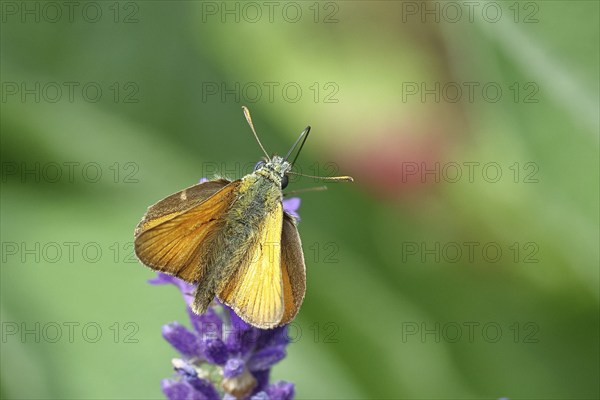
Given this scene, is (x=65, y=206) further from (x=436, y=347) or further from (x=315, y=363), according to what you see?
(x=436, y=347)

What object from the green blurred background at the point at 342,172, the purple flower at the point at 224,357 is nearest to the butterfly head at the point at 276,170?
the purple flower at the point at 224,357

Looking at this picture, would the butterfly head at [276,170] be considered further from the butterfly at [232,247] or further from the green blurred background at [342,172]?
the green blurred background at [342,172]

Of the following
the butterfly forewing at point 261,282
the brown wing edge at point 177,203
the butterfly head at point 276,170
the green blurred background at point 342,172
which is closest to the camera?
the butterfly forewing at point 261,282

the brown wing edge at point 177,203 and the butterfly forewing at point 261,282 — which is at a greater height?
the brown wing edge at point 177,203

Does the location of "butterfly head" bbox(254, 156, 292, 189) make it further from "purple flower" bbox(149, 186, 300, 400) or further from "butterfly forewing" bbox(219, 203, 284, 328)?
"purple flower" bbox(149, 186, 300, 400)

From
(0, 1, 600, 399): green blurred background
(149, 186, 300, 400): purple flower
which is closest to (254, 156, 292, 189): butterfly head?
(149, 186, 300, 400): purple flower

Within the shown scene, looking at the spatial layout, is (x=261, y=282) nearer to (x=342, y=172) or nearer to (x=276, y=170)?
(x=276, y=170)

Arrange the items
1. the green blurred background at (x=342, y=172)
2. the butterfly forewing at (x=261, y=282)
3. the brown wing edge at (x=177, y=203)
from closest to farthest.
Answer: the butterfly forewing at (x=261, y=282) < the brown wing edge at (x=177, y=203) < the green blurred background at (x=342, y=172)
